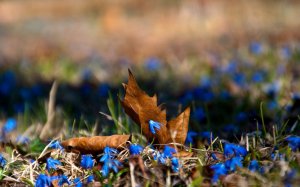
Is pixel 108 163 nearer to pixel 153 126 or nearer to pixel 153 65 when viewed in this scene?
pixel 153 126

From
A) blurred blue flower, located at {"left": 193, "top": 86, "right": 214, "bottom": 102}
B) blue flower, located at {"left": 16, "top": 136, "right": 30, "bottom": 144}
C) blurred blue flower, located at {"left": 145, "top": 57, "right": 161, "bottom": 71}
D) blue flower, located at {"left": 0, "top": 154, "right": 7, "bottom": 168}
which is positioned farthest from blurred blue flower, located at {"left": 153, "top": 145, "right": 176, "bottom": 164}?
blurred blue flower, located at {"left": 145, "top": 57, "right": 161, "bottom": 71}

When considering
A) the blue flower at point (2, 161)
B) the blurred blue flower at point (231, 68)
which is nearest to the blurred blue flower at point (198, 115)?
the blue flower at point (2, 161)

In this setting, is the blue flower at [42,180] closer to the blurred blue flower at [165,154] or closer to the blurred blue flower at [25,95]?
the blurred blue flower at [165,154]

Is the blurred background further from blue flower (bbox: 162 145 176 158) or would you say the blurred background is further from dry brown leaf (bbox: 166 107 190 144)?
blue flower (bbox: 162 145 176 158)

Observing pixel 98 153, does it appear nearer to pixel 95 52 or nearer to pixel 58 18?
pixel 95 52

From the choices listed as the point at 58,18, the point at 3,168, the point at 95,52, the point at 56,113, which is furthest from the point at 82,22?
the point at 3,168

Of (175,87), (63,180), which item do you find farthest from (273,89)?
(63,180)

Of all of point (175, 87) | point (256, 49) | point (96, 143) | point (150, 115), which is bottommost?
point (175, 87)
